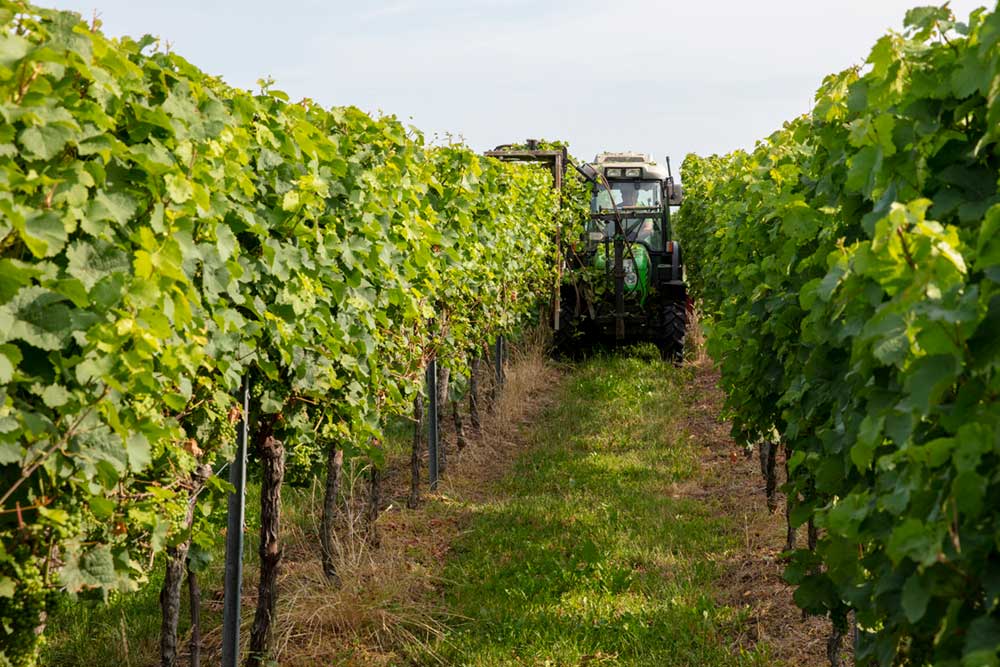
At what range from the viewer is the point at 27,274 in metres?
2.24

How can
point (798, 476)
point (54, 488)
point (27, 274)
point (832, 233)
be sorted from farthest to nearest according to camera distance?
point (798, 476) → point (832, 233) → point (54, 488) → point (27, 274)

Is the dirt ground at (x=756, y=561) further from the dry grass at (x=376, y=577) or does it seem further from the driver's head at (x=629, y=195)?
the driver's head at (x=629, y=195)

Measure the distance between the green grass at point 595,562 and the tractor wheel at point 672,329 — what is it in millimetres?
3043

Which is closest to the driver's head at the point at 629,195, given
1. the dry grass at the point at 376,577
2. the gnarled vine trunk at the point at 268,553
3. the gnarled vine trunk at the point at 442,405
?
the dry grass at the point at 376,577

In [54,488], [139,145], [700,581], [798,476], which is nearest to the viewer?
[54,488]

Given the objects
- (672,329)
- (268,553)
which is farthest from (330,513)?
(672,329)

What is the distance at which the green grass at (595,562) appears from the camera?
16.7ft

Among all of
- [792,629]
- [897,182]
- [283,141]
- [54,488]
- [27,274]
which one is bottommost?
[792,629]

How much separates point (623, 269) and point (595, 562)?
6581mm

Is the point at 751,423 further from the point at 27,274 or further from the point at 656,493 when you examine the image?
the point at 27,274

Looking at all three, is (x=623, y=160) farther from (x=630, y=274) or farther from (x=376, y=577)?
(x=376, y=577)

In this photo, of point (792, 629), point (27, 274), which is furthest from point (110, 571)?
point (792, 629)

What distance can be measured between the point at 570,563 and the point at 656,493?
1.87 metres

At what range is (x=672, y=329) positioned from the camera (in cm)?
1298
